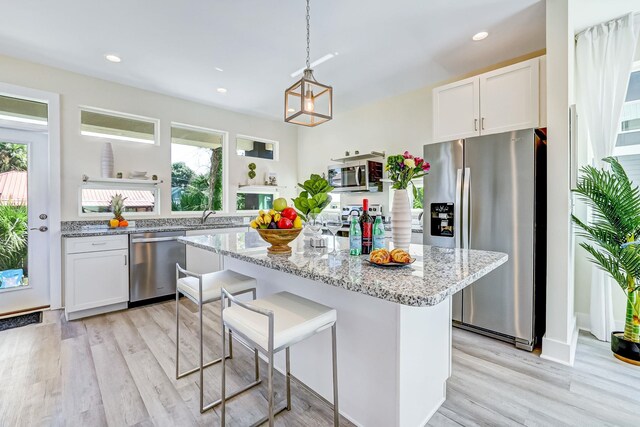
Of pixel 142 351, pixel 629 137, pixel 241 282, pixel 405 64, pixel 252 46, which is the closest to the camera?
pixel 241 282

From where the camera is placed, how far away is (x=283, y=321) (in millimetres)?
1270

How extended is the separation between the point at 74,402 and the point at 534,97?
4096 millimetres

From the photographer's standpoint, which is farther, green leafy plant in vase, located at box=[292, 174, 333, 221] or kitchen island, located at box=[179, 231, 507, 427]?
green leafy plant in vase, located at box=[292, 174, 333, 221]

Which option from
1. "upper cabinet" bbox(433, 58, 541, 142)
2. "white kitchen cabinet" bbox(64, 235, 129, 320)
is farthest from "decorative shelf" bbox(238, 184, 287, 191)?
"upper cabinet" bbox(433, 58, 541, 142)

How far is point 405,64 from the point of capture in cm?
329

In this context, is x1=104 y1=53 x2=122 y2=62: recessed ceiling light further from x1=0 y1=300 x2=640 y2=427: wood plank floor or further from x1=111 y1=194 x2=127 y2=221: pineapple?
x1=0 y1=300 x2=640 y2=427: wood plank floor

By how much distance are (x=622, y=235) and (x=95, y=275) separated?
4.91 meters

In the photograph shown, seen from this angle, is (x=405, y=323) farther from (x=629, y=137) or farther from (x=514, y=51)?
(x=514, y=51)

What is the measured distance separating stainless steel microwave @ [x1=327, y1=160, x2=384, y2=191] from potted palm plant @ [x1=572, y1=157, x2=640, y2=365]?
2.33 meters

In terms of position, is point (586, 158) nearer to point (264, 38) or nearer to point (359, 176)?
point (359, 176)

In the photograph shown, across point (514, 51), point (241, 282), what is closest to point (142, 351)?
point (241, 282)

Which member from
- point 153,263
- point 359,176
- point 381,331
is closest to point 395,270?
point 381,331

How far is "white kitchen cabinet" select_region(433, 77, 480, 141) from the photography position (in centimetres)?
283

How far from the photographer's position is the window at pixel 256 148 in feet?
16.8
